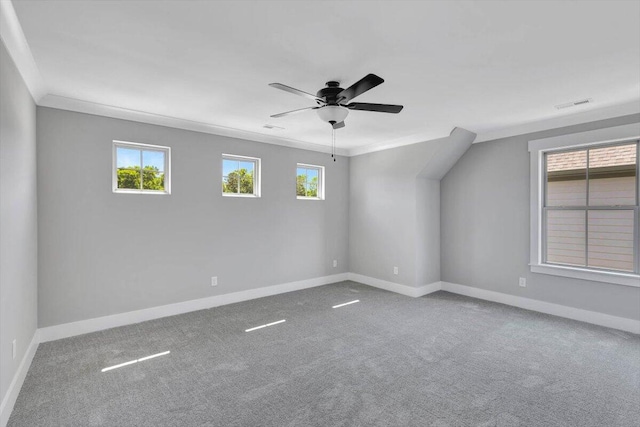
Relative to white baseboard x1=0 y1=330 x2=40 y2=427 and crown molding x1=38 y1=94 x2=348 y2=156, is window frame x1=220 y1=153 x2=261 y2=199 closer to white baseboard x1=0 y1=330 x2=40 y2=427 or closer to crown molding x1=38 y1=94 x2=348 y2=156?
crown molding x1=38 y1=94 x2=348 y2=156

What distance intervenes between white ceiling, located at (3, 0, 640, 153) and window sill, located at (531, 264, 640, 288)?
188 cm

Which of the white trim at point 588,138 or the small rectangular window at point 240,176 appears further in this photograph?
the small rectangular window at point 240,176

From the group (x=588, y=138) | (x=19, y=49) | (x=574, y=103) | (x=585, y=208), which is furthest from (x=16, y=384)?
(x=588, y=138)

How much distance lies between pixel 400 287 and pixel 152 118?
4323 mm

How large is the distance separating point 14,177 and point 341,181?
15.2ft

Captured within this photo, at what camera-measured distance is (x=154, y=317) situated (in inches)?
157

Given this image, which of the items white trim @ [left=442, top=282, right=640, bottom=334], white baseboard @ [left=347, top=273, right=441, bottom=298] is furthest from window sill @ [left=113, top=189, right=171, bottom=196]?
white trim @ [left=442, top=282, right=640, bottom=334]

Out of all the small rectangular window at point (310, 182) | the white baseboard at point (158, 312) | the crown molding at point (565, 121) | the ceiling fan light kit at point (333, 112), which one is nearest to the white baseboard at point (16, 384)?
the white baseboard at point (158, 312)

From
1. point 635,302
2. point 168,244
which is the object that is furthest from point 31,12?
point 635,302

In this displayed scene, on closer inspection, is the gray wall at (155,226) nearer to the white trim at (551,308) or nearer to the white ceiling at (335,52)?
the white ceiling at (335,52)

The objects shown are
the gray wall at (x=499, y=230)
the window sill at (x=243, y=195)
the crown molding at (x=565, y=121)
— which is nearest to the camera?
the crown molding at (x=565, y=121)

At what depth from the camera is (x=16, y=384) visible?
7.68ft

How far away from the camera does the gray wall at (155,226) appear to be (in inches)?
134

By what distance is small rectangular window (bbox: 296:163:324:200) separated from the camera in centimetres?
564
